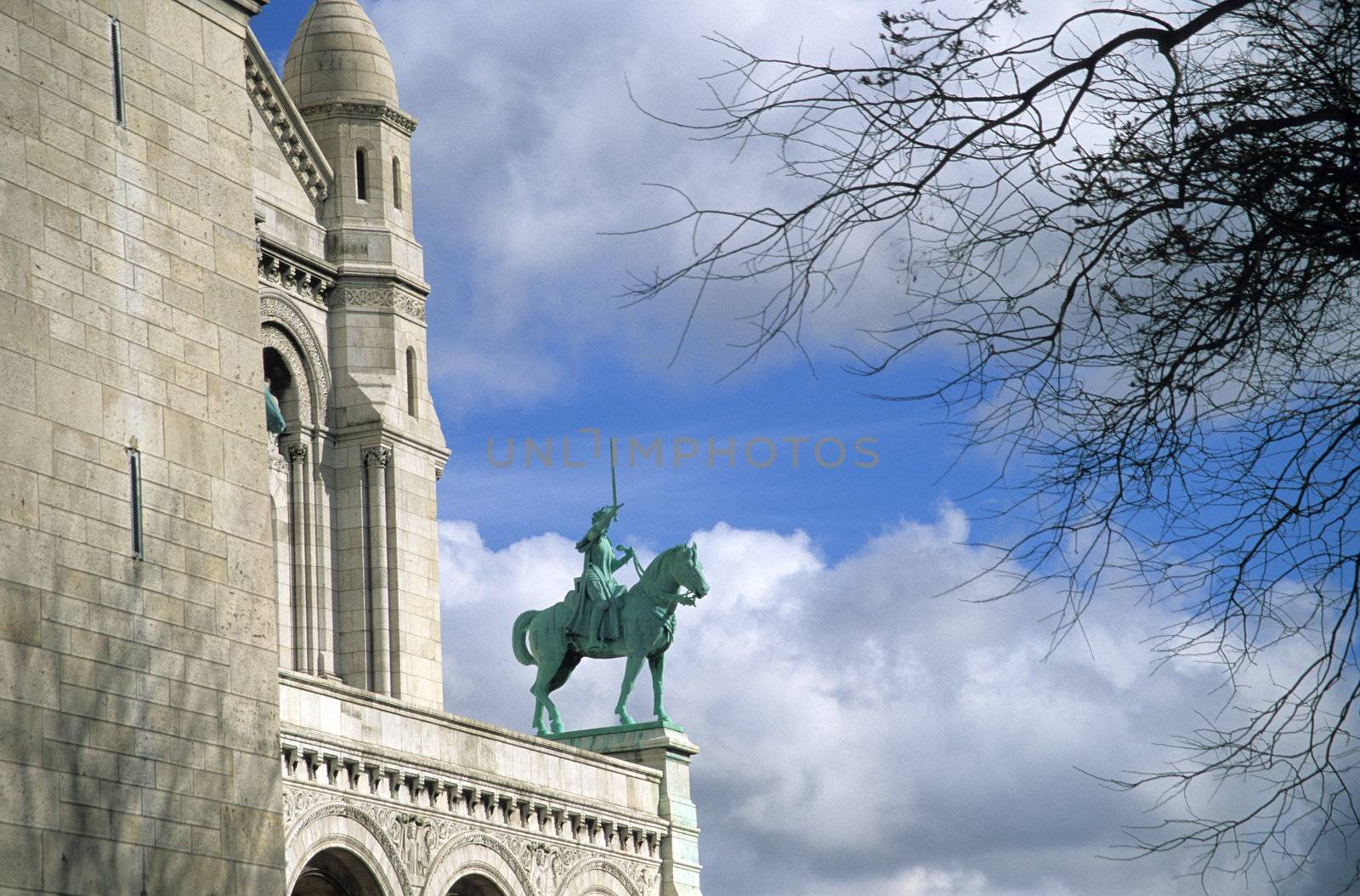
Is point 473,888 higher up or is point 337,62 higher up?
point 337,62

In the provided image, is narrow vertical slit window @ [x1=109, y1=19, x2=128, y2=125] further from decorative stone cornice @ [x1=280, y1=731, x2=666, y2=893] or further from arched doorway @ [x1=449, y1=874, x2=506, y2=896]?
arched doorway @ [x1=449, y1=874, x2=506, y2=896]

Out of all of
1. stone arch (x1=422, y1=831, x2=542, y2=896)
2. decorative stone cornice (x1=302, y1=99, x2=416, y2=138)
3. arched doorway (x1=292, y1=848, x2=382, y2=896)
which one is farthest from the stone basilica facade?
decorative stone cornice (x1=302, y1=99, x2=416, y2=138)

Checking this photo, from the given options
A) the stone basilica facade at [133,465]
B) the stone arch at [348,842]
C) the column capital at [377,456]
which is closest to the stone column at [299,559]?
the column capital at [377,456]

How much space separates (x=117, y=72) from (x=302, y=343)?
24.4 meters

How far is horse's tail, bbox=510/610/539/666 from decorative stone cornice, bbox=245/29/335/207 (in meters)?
9.13

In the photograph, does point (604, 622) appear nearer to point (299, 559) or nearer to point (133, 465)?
point (299, 559)

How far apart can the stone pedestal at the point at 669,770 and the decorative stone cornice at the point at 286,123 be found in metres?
11.7

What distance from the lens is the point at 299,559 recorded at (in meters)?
39.0

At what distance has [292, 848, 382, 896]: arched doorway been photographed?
2969cm

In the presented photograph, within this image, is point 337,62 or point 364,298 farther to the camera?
point 337,62

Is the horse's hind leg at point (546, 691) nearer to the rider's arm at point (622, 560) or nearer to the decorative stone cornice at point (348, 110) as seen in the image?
the rider's arm at point (622, 560)

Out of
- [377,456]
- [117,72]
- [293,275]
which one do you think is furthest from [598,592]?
[117,72]

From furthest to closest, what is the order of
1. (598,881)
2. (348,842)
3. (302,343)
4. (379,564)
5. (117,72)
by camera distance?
(302,343) < (379,564) < (598,881) < (348,842) < (117,72)

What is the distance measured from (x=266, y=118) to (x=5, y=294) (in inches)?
1012
